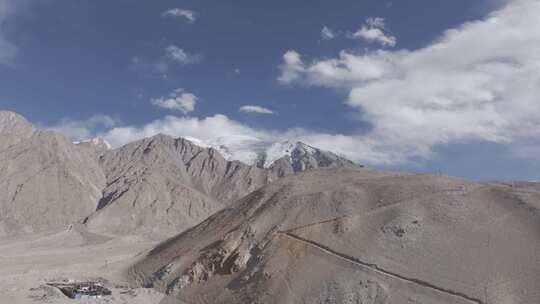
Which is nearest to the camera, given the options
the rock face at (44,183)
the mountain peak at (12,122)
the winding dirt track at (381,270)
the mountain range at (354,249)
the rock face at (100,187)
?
the winding dirt track at (381,270)

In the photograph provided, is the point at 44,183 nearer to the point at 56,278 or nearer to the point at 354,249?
the point at 56,278

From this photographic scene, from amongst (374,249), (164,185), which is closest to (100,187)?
(164,185)


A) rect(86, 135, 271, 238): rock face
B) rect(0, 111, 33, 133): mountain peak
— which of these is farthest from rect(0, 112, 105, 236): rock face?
rect(0, 111, 33, 133): mountain peak

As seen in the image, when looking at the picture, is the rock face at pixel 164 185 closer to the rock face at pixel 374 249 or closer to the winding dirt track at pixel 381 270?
the rock face at pixel 374 249

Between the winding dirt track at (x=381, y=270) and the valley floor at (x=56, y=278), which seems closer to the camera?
the winding dirt track at (x=381, y=270)

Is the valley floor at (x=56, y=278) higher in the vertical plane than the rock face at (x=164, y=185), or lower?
lower

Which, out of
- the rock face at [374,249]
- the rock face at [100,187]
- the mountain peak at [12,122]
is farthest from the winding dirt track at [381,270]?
the mountain peak at [12,122]
